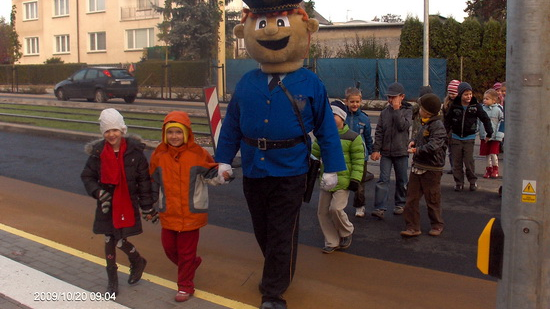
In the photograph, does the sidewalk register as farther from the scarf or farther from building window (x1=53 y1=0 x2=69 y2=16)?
building window (x1=53 y1=0 x2=69 y2=16)

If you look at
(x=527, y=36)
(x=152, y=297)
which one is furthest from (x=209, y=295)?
(x=527, y=36)

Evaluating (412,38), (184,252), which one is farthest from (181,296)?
(412,38)

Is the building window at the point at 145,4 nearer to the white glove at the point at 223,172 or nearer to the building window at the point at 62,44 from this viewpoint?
the building window at the point at 62,44

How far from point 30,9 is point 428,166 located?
53.3 meters

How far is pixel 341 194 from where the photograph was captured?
226 inches

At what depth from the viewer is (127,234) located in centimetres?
468

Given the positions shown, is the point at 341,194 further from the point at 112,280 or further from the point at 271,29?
the point at 112,280

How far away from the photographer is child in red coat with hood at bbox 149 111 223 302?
4.57 meters

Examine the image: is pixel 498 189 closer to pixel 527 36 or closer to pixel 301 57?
pixel 301 57

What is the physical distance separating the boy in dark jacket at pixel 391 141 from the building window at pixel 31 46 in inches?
1975

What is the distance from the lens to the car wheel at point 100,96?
84.3 ft

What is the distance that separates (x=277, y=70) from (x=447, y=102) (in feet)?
16.6

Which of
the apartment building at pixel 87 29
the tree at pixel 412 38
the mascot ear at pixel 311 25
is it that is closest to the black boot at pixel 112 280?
the mascot ear at pixel 311 25

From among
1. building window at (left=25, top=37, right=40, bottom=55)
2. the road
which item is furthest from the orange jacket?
building window at (left=25, top=37, right=40, bottom=55)
